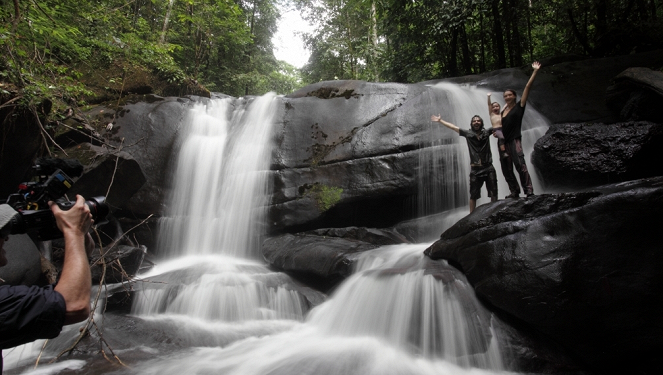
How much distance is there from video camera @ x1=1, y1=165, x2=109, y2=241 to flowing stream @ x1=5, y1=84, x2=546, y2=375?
120 inches

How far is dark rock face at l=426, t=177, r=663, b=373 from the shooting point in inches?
147

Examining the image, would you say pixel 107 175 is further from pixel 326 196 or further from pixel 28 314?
pixel 28 314

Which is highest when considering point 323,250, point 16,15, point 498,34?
point 498,34

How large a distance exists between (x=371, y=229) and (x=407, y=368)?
4.47m

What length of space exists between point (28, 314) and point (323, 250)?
17.3ft

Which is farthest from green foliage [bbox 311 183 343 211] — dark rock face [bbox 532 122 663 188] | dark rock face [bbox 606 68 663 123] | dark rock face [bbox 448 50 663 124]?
dark rock face [bbox 606 68 663 123]

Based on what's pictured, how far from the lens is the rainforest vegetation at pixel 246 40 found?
650cm

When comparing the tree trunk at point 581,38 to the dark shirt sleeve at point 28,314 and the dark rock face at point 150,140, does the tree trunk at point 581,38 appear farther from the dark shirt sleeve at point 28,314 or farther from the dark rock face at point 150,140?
the dark shirt sleeve at point 28,314

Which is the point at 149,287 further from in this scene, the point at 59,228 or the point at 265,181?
the point at 59,228

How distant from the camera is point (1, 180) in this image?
6.45 meters

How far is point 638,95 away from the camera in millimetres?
7902

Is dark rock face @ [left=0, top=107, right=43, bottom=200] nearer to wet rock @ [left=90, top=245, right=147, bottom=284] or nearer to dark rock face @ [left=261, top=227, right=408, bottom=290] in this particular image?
wet rock @ [left=90, top=245, right=147, bottom=284]

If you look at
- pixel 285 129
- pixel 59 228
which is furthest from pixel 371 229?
pixel 59 228

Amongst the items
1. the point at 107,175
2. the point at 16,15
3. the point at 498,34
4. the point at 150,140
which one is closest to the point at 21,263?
the point at 107,175
